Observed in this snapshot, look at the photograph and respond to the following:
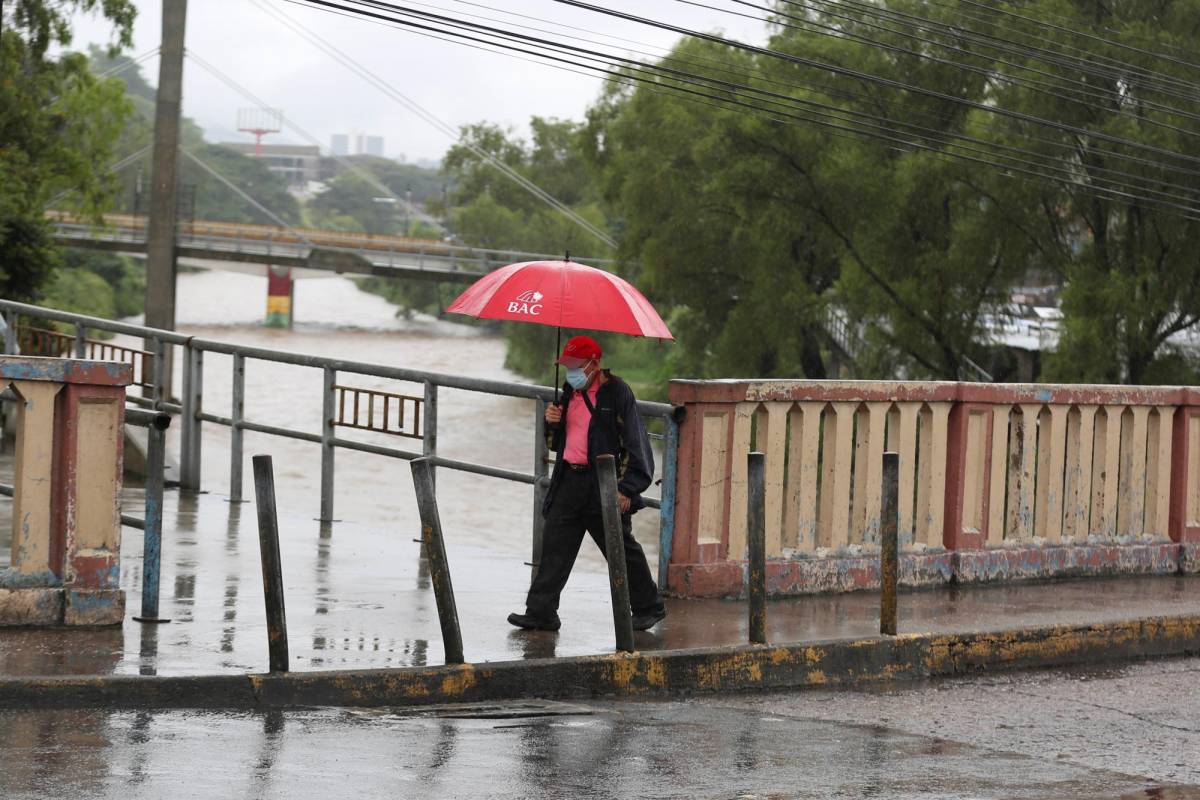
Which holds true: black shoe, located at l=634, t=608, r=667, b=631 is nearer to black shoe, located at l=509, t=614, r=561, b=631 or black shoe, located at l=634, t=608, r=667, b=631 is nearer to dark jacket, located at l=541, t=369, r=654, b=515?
black shoe, located at l=509, t=614, r=561, b=631

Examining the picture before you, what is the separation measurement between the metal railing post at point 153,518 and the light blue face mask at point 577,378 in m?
1.98

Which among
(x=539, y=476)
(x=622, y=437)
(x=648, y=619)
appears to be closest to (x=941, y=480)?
(x=539, y=476)

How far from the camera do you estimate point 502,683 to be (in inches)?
291

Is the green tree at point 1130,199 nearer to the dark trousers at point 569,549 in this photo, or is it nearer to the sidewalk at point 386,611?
the sidewalk at point 386,611

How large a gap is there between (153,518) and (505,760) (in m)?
2.67

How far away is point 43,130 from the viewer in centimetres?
3353

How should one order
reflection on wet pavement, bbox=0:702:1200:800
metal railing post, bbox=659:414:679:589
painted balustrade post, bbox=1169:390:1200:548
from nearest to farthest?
reflection on wet pavement, bbox=0:702:1200:800, metal railing post, bbox=659:414:679:589, painted balustrade post, bbox=1169:390:1200:548

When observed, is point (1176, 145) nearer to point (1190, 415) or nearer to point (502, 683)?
point (1190, 415)

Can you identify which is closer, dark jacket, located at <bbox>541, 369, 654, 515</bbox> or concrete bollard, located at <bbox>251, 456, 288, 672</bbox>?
concrete bollard, located at <bbox>251, 456, 288, 672</bbox>

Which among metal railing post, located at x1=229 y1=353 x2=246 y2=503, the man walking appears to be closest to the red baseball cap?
the man walking

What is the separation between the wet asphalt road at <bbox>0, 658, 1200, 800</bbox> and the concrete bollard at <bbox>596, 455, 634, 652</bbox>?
404 millimetres

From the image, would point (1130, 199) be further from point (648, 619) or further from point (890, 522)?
point (648, 619)

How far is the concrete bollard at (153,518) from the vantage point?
7844mm

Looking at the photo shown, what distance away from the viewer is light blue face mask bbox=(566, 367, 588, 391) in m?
8.37
